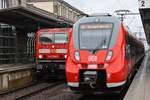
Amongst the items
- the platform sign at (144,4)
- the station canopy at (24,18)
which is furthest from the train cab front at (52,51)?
the platform sign at (144,4)

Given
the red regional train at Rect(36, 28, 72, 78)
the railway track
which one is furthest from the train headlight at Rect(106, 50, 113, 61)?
the red regional train at Rect(36, 28, 72, 78)

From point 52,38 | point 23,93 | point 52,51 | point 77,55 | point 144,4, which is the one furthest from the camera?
point 52,38

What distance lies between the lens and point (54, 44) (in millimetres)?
22781

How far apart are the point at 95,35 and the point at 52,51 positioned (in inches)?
329

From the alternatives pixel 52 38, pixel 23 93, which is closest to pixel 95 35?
pixel 23 93

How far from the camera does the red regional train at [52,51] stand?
2248cm

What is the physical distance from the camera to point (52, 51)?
74.6ft

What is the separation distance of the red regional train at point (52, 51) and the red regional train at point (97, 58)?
25.2ft

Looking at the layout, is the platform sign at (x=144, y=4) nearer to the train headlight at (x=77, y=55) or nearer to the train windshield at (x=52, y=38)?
the train windshield at (x=52, y=38)

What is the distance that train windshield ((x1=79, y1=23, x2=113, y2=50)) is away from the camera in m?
14.3

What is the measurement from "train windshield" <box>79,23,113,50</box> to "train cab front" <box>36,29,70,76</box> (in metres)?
7.71

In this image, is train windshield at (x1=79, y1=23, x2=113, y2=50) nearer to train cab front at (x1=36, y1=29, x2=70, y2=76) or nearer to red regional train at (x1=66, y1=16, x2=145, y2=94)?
red regional train at (x1=66, y1=16, x2=145, y2=94)

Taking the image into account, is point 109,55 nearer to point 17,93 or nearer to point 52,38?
Result: point 17,93

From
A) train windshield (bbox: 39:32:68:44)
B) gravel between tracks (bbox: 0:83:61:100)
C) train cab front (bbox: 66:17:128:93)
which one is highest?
train windshield (bbox: 39:32:68:44)
